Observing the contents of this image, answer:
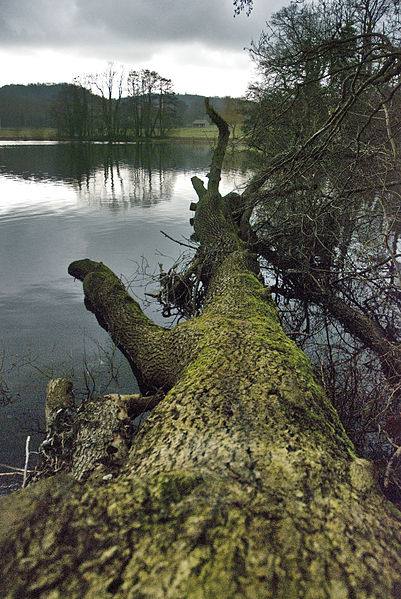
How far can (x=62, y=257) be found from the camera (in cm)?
809

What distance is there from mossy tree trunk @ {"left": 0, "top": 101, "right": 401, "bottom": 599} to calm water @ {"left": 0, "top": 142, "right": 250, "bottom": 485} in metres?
1.74

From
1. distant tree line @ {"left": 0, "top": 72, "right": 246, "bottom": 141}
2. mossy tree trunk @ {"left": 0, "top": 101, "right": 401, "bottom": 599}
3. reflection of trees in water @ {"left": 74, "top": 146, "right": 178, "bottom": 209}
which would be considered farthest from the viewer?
distant tree line @ {"left": 0, "top": 72, "right": 246, "bottom": 141}

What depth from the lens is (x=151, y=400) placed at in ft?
10.0

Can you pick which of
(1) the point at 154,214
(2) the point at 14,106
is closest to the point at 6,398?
(1) the point at 154,214

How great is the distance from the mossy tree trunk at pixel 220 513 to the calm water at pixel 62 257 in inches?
68.6

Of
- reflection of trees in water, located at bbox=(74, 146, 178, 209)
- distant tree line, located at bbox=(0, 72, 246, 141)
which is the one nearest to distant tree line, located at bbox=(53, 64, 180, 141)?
distant tree line, located at bbox=(0, 72, 246, 141)

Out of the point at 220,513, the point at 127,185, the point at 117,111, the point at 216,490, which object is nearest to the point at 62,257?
the point at 216,490

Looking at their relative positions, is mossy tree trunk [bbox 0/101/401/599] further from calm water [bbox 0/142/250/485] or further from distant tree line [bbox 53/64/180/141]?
distant tree line [bbox 53/64/180/141]

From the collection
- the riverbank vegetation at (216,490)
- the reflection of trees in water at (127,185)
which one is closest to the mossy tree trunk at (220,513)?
the riverbank vegetation at (216,490)

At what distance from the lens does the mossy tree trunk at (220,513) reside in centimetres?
111

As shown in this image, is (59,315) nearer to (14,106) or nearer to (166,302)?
(166,302)

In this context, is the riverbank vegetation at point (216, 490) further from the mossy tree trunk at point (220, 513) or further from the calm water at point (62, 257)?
the calm water at point (62, 257)

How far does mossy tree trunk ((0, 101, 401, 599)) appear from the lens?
1108mm

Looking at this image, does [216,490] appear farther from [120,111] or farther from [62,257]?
[120,111]
